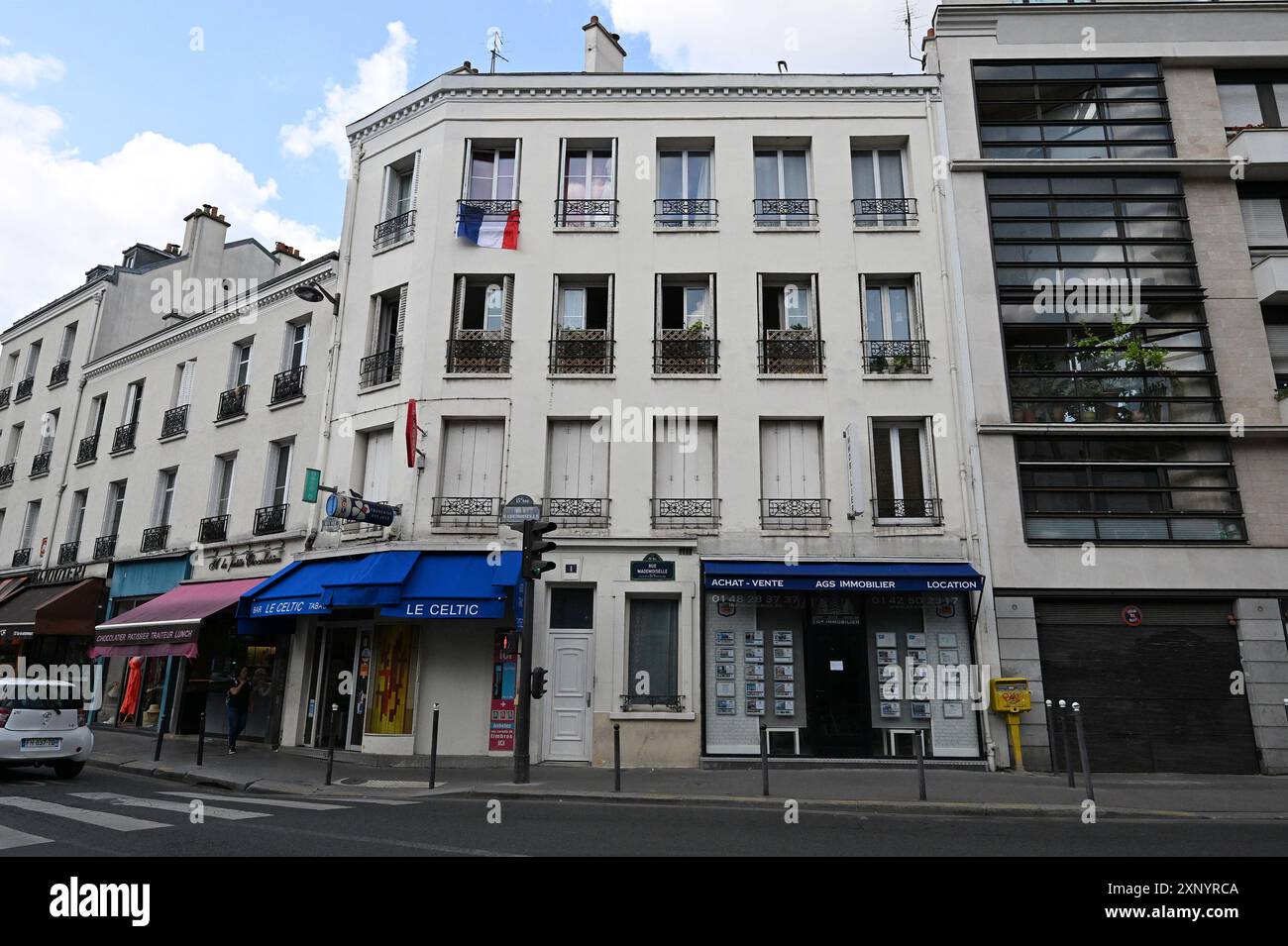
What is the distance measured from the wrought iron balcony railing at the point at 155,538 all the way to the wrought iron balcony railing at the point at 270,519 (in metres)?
3.93

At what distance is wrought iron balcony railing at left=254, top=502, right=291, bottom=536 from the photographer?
16453 millimetres

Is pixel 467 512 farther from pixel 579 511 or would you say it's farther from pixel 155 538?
pixel 155 538

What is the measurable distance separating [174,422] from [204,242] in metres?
7.46

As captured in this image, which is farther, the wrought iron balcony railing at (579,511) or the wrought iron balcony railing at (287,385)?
the wrought iron balcony railing at (287,385)

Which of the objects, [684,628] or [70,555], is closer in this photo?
[684,628]

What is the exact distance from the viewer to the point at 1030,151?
1533 cm

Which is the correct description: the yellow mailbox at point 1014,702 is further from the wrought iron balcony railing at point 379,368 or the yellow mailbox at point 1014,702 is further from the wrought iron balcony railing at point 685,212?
the wrought iron balcony railing at point 379,368

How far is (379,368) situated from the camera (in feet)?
51.4

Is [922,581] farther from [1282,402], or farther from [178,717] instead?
[178,717]

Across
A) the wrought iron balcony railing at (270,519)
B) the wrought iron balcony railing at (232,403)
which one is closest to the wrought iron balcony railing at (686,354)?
the wrought iron balcony railing at (270,519)

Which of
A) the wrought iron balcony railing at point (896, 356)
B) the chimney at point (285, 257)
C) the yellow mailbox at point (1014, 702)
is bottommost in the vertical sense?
the yellow mailbox at point (1014, 702)

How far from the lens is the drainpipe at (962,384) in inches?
520
